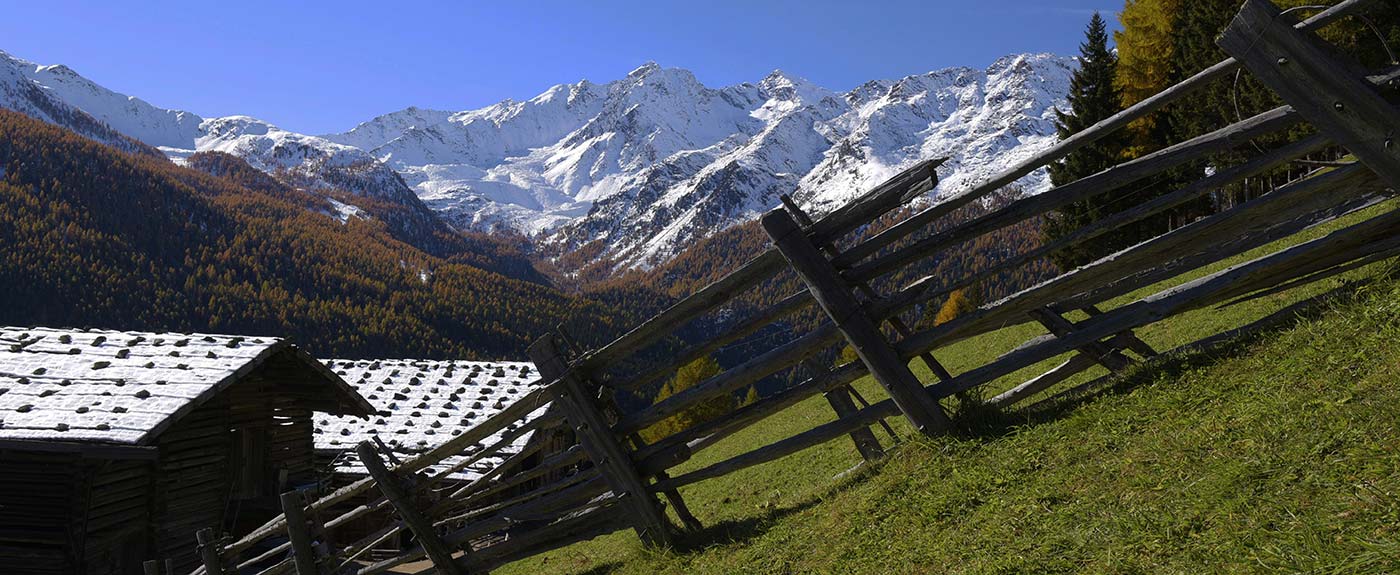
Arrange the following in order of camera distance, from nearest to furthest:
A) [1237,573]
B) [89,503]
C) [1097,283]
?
[1237,573]
[1097,283]
[89,503]

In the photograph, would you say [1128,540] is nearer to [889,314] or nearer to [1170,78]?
[889,314]

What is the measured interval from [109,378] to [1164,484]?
599 inches

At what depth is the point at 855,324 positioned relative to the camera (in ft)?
20.5

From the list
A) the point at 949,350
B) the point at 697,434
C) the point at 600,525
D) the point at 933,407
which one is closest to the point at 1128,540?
the point at 933,407

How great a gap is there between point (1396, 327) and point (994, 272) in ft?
8.53

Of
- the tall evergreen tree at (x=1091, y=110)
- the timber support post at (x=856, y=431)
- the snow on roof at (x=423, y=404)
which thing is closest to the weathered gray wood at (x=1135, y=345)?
the timber support post at (x=856, y=431)

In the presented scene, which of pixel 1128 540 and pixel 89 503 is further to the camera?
pixel 89 503

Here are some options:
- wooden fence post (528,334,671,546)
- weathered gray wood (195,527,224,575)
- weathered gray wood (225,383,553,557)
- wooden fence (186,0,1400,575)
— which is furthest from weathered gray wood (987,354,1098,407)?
weathered gray wood (195,527,224,575)

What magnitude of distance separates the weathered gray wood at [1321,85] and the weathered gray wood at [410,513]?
27.5 ft

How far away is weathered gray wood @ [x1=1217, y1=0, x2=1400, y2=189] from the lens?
15.1ft

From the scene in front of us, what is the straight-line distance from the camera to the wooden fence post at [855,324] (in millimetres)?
6148

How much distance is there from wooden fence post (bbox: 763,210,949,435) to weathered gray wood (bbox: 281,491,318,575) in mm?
6388

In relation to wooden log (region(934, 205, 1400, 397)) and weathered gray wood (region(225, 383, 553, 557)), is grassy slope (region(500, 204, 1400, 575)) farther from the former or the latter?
weathered gray wood (region(225, 383, 553, 557))

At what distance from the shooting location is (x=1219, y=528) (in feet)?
11.5
